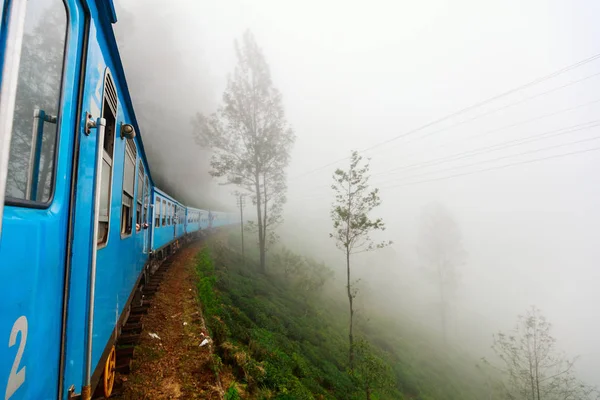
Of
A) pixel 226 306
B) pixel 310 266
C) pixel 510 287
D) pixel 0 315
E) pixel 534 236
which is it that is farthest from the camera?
pixel 534 236

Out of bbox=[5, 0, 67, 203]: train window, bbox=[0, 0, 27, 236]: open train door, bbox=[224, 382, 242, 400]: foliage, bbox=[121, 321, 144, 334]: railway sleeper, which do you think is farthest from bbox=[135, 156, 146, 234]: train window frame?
bbox=[0, 0, 27, 236]: open train door

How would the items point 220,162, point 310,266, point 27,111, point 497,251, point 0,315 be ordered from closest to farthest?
point 0,315, point 27,111, point 220,162, point 310,266, point 497,251

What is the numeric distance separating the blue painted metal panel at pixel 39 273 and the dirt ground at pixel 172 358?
3.35 m

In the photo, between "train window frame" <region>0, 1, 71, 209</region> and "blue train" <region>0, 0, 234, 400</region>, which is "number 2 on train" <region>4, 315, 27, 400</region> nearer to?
"blue train" <region>0, 0, 234, 400</region>

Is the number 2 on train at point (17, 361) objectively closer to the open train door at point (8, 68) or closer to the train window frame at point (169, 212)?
the open train door at point (8, 68)

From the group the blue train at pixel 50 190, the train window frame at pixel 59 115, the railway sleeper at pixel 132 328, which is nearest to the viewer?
the blue train at pixel 50 190

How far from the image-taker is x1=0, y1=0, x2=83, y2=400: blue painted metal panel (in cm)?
108

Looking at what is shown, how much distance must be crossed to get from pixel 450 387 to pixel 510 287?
241 feet

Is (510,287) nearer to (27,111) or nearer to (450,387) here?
(450,387)

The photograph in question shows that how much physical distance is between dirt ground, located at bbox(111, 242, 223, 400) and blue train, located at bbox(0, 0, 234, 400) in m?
2.33

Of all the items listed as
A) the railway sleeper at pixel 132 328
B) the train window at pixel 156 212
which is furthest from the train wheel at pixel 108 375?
the train window at pixel 156 212

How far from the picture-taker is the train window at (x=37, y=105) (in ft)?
3.95

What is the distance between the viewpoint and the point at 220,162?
53.7ft

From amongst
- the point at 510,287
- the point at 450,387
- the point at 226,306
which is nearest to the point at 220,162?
the point at 226,306
